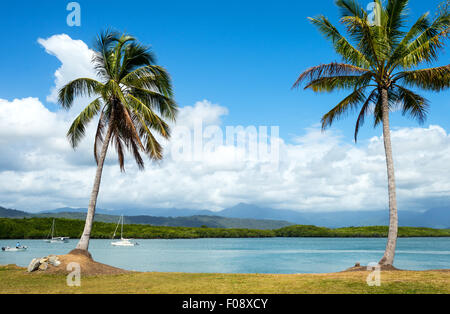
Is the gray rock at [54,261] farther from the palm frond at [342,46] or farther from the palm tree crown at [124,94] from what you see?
the palm frond at [342,46]

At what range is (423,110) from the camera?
21141 millimetres

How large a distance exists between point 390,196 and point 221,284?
34.9 feet

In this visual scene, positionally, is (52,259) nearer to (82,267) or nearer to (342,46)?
(82,267)

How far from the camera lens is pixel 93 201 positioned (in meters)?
20.5

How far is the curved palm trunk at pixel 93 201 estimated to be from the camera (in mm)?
19972

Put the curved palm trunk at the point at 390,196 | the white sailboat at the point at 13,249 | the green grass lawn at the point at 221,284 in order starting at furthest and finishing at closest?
the white sailboat at the point at 13,249 → the curved palm trunk at the point at 390,196 → the green grass lawn at the point at 221,284

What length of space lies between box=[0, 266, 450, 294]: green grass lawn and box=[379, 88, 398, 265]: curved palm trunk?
245cm

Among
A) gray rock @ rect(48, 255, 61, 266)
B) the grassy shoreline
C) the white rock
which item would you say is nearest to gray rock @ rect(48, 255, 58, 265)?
gray rock @ rect(48, 255, 61, 266)

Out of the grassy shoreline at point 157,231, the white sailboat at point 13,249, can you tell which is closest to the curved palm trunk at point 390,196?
the white sailboat at point 13,249

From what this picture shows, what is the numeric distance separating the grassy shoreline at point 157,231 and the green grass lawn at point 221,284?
311ft

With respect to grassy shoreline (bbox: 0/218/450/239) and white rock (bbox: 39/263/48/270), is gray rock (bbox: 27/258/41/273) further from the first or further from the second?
grassy shoreline (bbox: 0/218/450/239)
